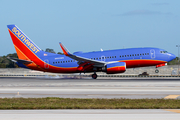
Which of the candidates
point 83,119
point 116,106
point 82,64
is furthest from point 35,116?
point 82,64

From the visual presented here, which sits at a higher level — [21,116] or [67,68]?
[67,68]

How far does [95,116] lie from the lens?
38.0 ft

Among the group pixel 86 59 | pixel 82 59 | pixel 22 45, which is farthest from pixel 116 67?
pixel 22 45

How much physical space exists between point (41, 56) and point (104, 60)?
11851 millimetres

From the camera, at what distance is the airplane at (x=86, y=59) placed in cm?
4522

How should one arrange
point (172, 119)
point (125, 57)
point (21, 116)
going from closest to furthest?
1. point (172, 119)
2. point (21, 116)
3. point (125, 57)

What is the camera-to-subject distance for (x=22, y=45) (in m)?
48.7

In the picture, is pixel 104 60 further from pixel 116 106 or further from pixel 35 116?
pixel 35 116

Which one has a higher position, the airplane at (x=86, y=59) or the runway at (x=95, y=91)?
the airplane at (x=86, y=59)

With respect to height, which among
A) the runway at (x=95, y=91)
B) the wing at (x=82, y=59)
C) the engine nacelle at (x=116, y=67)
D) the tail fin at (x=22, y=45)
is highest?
the tail fin at (x=22, y=45)

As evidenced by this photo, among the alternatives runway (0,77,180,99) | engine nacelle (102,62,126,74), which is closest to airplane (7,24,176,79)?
engine nacelle (102,62,126,74)

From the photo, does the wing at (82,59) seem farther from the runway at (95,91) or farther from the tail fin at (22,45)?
the runway at (95,91)

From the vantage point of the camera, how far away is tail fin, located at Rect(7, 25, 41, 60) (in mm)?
48531

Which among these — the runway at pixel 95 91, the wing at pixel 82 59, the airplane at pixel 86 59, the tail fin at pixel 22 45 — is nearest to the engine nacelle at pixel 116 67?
the airplane at pixel 86 59
